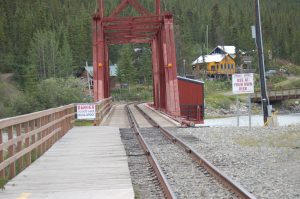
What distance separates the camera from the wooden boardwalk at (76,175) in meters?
8.16

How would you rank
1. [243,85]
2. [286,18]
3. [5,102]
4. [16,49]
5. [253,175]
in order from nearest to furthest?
[253,175]
[243,85]
[5,102]
[16,49]
[286,18]

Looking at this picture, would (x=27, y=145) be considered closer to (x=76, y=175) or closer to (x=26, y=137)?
(x=26, y=137)

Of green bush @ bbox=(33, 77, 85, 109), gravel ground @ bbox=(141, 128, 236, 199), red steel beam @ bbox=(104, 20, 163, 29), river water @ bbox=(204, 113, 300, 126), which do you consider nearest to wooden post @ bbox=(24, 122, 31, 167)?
gravel ground @ bbox=(141, 128, 236, 199)

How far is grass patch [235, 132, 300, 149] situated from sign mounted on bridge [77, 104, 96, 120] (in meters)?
8.18

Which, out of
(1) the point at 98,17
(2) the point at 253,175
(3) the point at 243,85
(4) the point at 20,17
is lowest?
(2) the point at 253,175

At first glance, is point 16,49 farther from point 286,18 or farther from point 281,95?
point 286,18

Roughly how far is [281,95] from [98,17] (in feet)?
175

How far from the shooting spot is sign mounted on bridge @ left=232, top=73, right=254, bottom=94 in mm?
22984

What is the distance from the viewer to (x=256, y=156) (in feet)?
42.4

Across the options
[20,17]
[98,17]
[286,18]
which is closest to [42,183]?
[98,17]

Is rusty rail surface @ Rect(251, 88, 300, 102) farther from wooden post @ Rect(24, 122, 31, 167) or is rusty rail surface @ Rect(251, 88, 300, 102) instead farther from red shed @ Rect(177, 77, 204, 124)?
wooden post @ Rect(24, 122, 31, 167)

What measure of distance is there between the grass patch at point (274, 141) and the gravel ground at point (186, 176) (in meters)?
2.31

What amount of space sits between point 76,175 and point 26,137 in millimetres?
1687

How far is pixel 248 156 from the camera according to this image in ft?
42.3
